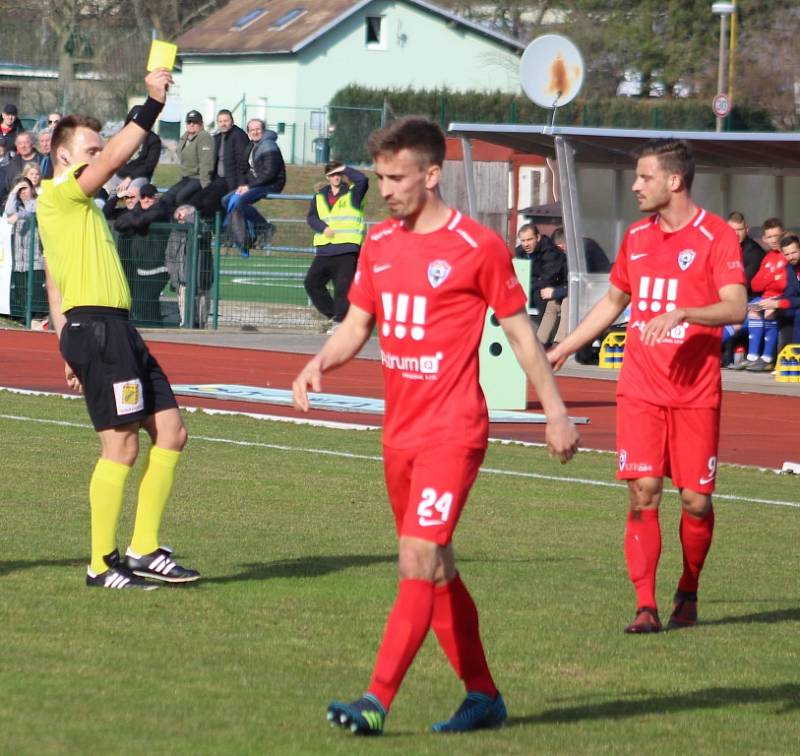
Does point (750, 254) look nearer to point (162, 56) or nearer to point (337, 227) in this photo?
point (337, 227)

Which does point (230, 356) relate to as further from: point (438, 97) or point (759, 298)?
point (438, 97)

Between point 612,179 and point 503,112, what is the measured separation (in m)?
43.8

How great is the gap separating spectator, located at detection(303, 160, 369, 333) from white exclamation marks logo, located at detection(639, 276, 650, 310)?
14.7 meters

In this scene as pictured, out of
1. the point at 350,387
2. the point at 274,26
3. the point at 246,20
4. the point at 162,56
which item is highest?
the point at 246,20

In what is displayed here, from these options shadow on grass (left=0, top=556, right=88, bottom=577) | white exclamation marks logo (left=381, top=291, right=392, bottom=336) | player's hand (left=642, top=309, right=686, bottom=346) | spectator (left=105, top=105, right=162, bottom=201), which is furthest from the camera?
spectator (left=105, top=105, right=162, bottom=201)

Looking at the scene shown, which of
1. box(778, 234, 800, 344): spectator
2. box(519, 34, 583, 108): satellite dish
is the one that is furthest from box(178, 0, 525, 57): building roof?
box(778, 234, 800, 344): spectator

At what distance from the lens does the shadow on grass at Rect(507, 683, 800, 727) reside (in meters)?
5.99

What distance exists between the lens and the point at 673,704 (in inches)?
247

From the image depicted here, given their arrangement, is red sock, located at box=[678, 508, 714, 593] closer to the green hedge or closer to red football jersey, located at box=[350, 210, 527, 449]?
red football jersey, located at box=[350, 210, 527, 449]

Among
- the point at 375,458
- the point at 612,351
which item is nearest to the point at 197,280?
the point at 612,351

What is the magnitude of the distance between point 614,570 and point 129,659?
3417 mm

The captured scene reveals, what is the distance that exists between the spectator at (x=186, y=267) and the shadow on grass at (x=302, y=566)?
16.2m

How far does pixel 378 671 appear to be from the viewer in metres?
5.43

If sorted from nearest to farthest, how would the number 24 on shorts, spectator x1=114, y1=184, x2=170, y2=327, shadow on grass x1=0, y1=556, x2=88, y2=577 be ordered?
1. the number 24 on shorts
2. shadow on grass x1=0, y1=556, x2=88, y2=577
3. spectator x1=114, y1=184, x2=170, y2=327
